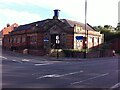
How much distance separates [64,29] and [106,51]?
9091 millimetres

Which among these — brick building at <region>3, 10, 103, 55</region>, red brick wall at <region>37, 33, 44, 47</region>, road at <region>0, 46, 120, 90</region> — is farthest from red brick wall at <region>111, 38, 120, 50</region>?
road at <region>0, 46, 120, 90</region>

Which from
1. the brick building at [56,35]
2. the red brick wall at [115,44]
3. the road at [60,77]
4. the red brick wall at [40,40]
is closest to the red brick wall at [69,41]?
the brick building at [56,35]

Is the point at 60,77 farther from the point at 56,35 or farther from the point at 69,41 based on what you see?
the point at 69,41

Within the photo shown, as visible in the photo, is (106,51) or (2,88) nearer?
(2,88)

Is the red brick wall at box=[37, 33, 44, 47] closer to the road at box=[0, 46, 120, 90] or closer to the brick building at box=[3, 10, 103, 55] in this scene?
the brick building at box=[3, 10, 103, 55]

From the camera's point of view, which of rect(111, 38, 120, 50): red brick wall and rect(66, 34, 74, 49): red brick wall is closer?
rect(66, 34, 74, 49): red brick wall

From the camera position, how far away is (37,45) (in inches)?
2522

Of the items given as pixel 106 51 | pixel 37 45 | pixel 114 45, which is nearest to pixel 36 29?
pixel 37 45

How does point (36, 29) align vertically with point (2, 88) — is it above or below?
above

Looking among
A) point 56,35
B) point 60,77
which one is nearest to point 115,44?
point 56,35

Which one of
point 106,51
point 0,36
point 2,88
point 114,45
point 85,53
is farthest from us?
point 0,36

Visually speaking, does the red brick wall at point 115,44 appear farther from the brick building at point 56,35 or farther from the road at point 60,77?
the road at point 60,77

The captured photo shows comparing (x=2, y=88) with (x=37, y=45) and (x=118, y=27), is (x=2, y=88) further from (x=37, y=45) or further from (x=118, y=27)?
(x=118, y=27)

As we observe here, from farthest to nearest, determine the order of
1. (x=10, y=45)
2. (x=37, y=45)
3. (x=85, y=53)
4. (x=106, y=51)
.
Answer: (x=10, y=45) → (x=37, y=45) → (x=106, y=51) → (x=85, y=53)
